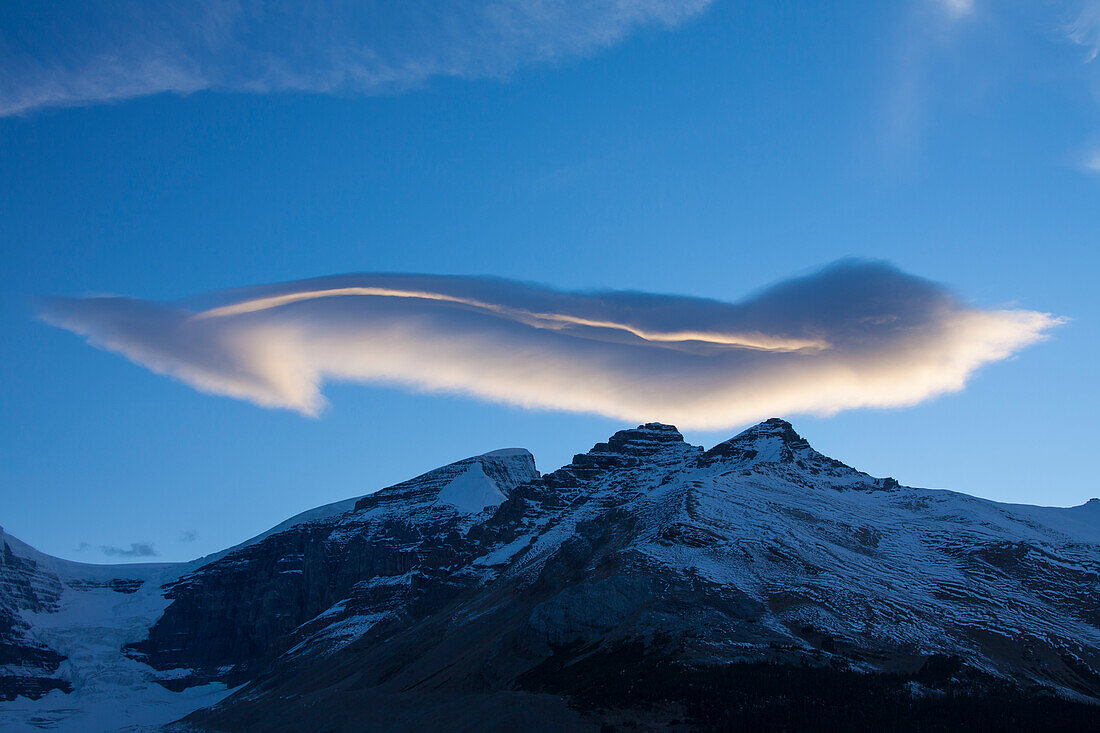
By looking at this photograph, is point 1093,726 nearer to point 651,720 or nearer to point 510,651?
point 651,720

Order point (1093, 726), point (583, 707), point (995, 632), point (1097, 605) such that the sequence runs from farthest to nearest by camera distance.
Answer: point (1097, 605)
point (995, 632)
point (583, 707)
point (1093, 726)

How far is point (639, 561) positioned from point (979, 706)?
223ft

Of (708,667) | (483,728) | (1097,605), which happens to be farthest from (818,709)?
(1097,605)

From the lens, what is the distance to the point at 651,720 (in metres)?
139

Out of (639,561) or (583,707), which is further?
(639,561)

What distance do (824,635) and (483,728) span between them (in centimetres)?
5575

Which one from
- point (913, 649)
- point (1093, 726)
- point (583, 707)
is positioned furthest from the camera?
point (913, 649)

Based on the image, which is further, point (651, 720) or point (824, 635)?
point (824, 635)

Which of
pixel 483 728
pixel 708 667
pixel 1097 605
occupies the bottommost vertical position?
pixel 483 728

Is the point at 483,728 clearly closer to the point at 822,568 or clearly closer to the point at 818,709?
the point at 818,709

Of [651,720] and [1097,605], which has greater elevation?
[1097,605]

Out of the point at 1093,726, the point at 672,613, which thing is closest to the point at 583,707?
the point at 672,613

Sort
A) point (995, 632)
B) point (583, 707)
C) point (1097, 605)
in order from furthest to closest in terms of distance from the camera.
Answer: point (1097, 605), point (995, 632), point (583, 707)

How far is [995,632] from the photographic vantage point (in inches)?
6880
